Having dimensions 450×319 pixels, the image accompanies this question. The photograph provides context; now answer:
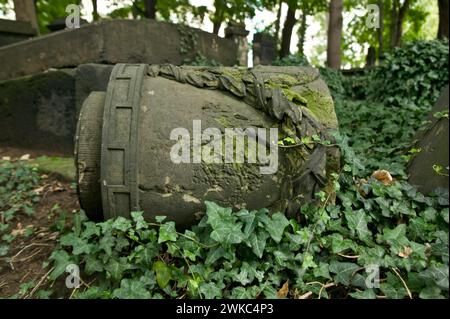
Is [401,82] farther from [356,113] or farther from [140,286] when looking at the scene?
[140,286]

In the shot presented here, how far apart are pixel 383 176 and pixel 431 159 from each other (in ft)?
1.15

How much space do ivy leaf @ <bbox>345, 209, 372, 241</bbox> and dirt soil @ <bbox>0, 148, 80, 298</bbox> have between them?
204 cm

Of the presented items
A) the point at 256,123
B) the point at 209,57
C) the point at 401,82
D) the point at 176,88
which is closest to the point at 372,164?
the point at 256,123

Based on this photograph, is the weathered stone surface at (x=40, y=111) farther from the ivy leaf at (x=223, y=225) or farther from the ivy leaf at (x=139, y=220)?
the ivy leaf at (x=223, y=225)

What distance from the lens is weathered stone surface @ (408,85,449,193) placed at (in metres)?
2.32

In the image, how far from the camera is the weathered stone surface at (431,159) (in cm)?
232

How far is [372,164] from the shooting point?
113 inches

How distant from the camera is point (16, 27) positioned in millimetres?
6379

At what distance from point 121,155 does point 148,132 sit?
0.22m

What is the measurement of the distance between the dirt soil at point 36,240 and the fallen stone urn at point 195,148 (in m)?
0.64

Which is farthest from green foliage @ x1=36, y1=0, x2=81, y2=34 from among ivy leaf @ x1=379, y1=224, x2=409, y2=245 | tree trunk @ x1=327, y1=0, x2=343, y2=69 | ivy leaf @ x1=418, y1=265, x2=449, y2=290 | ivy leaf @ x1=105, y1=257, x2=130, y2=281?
ivy leaf @ x1=418, y1=265, x2=449, y2=290

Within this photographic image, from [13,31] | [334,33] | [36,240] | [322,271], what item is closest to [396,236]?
[322,271]

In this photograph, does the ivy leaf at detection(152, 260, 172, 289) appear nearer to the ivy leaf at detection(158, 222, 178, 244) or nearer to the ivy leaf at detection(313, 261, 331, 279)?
the ivy leaf at detection(158, 222, 178, 244)

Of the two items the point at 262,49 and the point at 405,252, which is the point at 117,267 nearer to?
the point at 405,252
